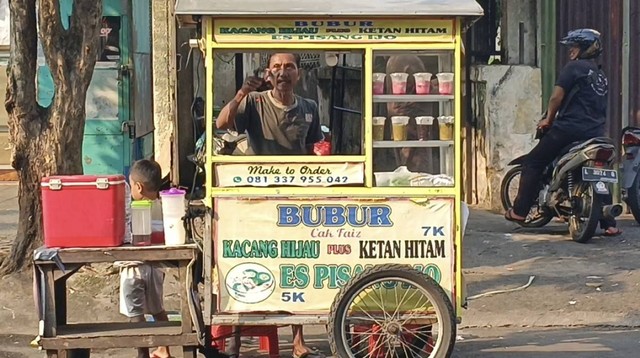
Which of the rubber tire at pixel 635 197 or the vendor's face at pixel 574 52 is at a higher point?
the vendor's face at pixel 574 52

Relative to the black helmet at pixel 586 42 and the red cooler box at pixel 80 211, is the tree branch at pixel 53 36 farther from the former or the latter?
the black helmet at pixel 586 42

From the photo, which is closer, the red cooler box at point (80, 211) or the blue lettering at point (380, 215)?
the red cooler box at point (80, 211)

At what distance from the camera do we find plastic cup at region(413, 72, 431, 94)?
5.35 m

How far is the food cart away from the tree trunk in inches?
88.7

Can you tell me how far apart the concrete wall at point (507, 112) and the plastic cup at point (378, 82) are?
4837mm

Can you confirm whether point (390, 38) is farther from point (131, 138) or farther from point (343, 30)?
point (131, 138)

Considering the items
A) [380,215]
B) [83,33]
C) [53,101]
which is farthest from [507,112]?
[380,215]

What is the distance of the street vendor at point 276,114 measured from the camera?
5441 millimetres

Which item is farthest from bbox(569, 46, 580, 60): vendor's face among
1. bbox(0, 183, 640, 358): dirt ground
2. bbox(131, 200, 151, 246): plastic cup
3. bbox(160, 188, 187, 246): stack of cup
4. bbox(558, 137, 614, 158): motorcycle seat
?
bbox(131, 200, 151, 246): plastic cup

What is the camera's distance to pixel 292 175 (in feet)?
17.3

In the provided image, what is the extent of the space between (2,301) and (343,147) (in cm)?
300

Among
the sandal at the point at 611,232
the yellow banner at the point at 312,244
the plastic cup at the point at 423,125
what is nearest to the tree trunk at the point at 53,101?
the yellow banner at the point at 312,244

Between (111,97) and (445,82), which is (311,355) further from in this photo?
(111,97)

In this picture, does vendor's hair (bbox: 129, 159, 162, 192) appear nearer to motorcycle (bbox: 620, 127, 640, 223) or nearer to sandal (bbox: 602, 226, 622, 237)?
sandal (bbox: 602, 226, 622, 237)
